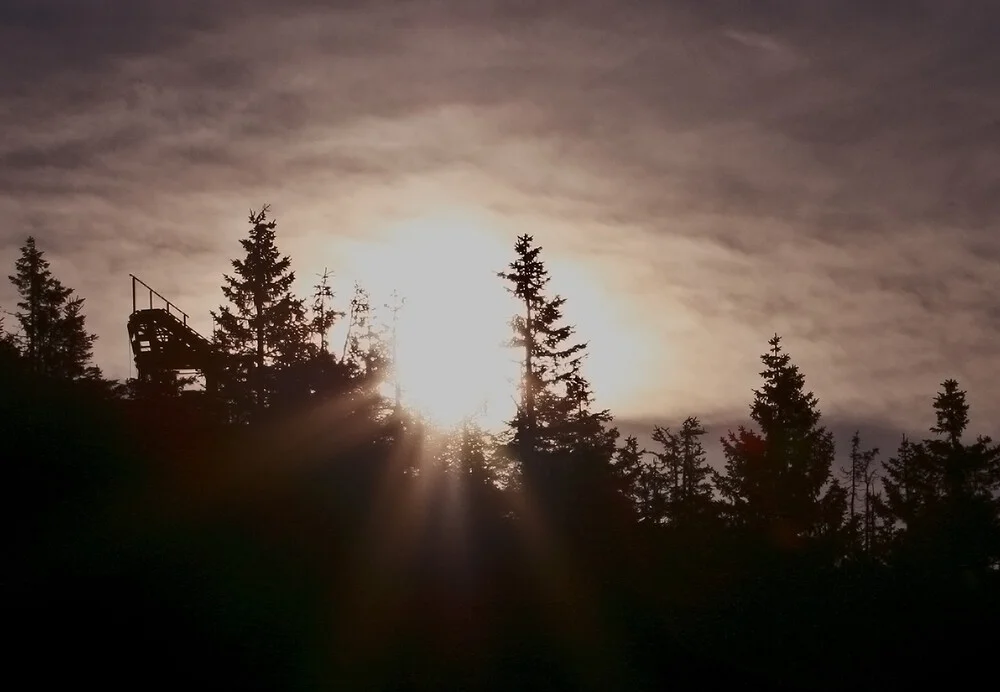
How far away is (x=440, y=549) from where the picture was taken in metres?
42.0

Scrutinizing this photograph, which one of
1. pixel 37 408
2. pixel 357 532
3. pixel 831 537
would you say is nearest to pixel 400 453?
pixel 357 532

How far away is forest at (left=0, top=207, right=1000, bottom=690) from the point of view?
29.6m

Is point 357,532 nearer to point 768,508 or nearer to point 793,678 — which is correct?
point 793,678

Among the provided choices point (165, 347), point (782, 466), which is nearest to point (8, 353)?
point (165, 347)

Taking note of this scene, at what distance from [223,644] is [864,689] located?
24.2 meters

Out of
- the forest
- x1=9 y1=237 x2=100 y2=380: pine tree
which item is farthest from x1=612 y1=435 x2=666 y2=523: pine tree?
x1=9 y1=237 x2=100 y2=380: pine tree

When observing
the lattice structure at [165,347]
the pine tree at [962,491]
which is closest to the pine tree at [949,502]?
the pine tree at [962,491]

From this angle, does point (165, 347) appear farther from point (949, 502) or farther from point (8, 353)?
point (949, 502)

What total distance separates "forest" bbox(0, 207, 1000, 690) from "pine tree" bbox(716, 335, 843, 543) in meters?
0.14

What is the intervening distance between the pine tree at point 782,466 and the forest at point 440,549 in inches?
5.5

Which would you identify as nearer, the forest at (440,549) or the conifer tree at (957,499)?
the forest at (440,549)

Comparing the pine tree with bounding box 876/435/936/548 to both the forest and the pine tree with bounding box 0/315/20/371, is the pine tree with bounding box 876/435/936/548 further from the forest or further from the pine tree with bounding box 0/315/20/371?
the pine tree with bounding box 0/315/20/371

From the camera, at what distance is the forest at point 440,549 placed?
29609 millimetres

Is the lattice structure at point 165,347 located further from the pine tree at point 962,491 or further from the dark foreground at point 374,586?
the pine tree at point 962,491
